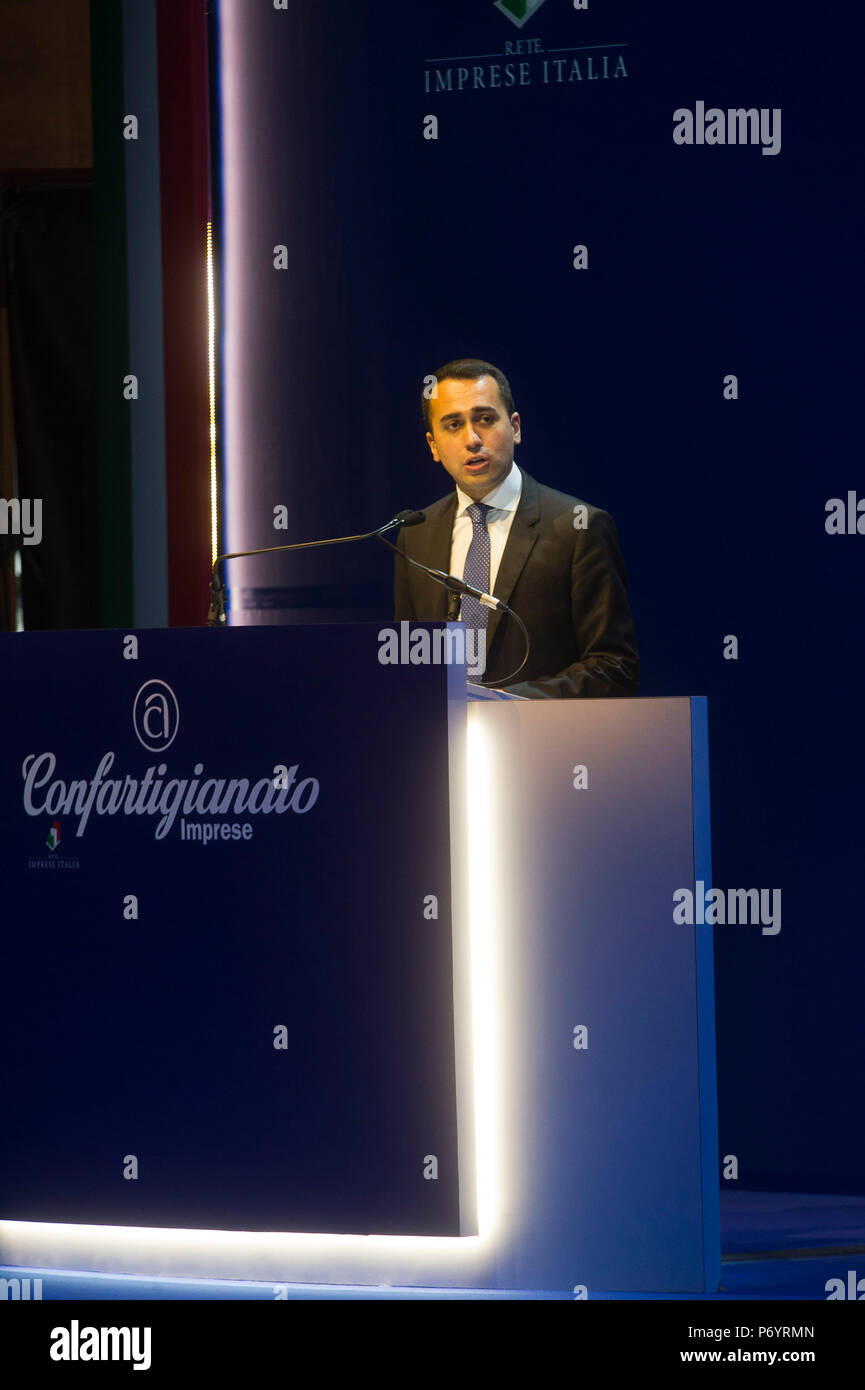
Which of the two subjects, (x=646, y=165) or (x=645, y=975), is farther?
(x=646, y=165)

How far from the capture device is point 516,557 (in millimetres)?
3359

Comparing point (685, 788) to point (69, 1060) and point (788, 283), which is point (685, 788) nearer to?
point (69, 1060)

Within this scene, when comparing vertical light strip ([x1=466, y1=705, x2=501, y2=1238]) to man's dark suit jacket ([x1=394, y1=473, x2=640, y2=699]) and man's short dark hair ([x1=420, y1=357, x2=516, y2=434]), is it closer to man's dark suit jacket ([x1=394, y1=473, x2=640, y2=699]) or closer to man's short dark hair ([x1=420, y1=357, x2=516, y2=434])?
man's dark suit jacket ([x1=394, y1=473, x2=640, y2=699])

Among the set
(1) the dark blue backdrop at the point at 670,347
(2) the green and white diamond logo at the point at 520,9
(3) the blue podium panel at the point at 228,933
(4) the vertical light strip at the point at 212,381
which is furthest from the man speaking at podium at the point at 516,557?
(3) the blue podium panel at the point at 228,933

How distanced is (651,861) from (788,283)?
2233 mm

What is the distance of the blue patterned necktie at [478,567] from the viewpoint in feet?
11.1

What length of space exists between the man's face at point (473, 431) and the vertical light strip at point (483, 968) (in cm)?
158

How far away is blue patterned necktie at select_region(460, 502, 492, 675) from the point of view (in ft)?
11.1

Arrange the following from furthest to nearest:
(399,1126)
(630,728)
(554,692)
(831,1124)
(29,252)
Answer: (29,252) → (831,1124) → (554,692) → (630,728) → (399,1126)

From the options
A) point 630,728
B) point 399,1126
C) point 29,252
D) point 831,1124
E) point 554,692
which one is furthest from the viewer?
point 29,252

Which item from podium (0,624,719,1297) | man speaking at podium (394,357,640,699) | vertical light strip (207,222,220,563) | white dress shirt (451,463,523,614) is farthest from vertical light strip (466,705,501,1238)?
vertical light strip (207,222,220,563)

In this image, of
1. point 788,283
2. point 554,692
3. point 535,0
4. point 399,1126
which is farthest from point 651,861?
point 535,0

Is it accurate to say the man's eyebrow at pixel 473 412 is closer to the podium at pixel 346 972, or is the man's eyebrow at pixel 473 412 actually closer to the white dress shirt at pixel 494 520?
the white dress shirt at pixel 494 520
